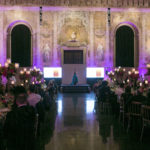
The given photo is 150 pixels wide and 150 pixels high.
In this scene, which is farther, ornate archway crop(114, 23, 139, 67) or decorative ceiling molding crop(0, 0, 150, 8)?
ornate archway crop(114, 23, 139, 67)

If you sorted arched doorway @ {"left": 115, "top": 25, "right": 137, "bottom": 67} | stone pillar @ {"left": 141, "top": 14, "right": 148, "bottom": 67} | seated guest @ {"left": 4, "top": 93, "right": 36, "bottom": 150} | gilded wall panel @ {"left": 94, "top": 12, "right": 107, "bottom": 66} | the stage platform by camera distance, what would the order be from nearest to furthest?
seated guest @ {"left": 4, "top": 93, "right": 36, "bottom": 150} → the stage platform → gilded wall panel @ {"left": 94, "top": 12, "right": 107, "bottom": 66} → stone pillar @ {"left": 141, "top": 14, "right": 148, "bottom": 67} → arched doorway @ {"left": 115, "top": 25, "right": 137, "bottom": 67}

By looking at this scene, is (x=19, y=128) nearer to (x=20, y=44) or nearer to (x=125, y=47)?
(x=20, y=44)

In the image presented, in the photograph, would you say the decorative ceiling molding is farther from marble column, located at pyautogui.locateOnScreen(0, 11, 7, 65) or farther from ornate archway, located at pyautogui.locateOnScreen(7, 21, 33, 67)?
ornate archway, located at pyautogui.locateOnScreen(7, 21, 33, 67)

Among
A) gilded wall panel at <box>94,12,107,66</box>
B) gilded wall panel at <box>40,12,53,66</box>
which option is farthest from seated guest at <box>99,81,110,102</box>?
gilded wall panel at <box>40,12,53,66</box>

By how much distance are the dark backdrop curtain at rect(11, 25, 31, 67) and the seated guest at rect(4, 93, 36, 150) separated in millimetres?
21357

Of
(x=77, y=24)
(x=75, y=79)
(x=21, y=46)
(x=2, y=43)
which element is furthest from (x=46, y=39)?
(x=75, y=79)

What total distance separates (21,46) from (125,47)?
903cm

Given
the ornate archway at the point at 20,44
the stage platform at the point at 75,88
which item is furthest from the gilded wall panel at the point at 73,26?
the stage platform at the point at 75,88

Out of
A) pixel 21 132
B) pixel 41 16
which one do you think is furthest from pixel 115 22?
pixel 21 132

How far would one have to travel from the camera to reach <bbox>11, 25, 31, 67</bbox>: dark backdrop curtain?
86.0 feet

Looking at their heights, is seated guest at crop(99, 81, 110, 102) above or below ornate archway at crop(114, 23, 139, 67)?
below

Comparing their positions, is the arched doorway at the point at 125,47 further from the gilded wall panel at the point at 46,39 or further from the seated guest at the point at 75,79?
the gilded wall panel at the point at 46,39

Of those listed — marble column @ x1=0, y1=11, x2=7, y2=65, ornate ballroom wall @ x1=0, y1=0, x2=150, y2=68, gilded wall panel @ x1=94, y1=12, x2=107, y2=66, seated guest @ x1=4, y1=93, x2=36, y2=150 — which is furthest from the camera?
gilded wall panel @ x1=94, y1=12, x2=107, y2=66

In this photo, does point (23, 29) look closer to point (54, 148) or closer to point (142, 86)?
point (142, 86)
